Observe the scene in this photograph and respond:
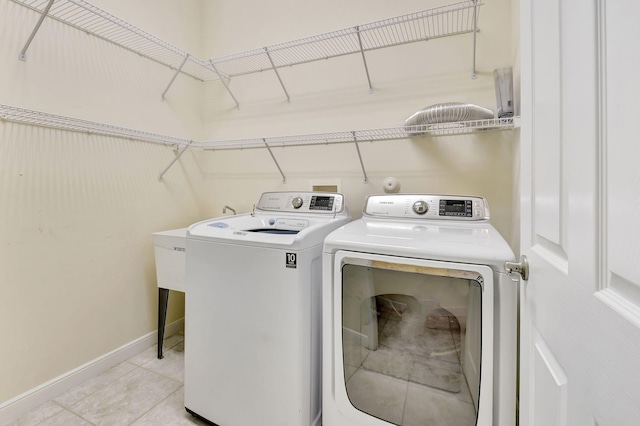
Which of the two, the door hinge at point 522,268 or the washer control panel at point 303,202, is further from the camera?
the washer control panel at point 303,202

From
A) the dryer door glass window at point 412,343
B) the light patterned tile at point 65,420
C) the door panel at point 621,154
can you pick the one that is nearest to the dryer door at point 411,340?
the dryer door glass window at point 412,343

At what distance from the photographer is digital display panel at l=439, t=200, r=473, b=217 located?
139 centimetres

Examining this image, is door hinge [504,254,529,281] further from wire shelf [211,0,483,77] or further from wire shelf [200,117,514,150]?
wire shelf [211,0,483,77]

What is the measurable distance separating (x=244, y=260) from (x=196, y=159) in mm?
1613

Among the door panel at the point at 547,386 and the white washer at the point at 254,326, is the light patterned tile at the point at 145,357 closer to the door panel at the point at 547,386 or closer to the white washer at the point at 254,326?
the white washer at the point at 254,326

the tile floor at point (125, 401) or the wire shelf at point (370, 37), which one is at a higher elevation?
the wire shelf at point (370, 37)

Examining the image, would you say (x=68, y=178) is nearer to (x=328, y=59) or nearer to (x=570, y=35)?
(x=328, y=59)

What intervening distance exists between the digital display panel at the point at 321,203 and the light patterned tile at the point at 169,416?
51.9 inches

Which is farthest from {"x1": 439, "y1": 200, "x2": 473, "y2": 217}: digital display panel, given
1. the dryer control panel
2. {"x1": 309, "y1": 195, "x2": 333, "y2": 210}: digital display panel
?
{"x1": 309, "y1": 195, "x2": 333, "y2": 210}: digital display panel

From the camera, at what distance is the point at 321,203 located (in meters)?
1.76

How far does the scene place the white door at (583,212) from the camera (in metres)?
0.33

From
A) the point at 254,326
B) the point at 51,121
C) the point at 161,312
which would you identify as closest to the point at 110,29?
the point at 51,121

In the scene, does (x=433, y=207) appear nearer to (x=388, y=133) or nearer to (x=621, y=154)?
(x=388, y=133)

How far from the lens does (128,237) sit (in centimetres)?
193
